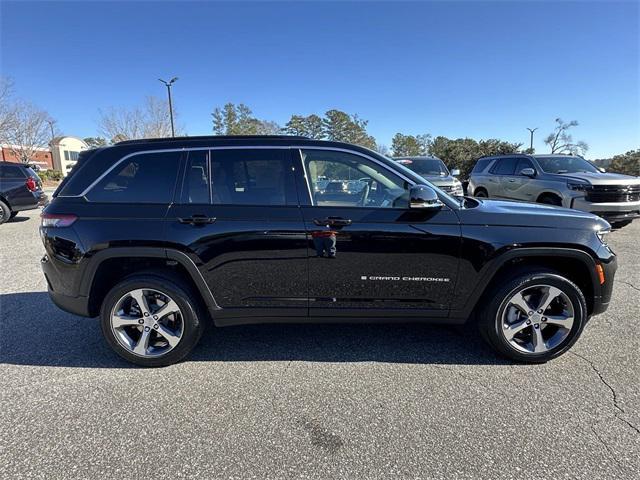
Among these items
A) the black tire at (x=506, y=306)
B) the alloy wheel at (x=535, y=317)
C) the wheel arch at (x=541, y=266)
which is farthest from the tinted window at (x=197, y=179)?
the alloy wheel at (x=535, y=317)

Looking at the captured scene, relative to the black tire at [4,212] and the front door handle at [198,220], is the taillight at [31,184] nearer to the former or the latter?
the black tire at [4,212]

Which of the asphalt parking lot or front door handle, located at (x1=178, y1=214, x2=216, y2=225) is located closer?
the asphalt parking lot

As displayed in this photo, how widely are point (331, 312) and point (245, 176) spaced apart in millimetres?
1350

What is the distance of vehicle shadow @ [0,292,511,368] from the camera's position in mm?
3115

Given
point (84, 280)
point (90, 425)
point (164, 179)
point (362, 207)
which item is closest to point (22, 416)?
point (90, 425)

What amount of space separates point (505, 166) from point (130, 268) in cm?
986

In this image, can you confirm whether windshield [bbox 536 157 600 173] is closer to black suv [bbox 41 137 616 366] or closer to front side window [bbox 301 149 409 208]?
black suv [bbox 41 137 616 366]

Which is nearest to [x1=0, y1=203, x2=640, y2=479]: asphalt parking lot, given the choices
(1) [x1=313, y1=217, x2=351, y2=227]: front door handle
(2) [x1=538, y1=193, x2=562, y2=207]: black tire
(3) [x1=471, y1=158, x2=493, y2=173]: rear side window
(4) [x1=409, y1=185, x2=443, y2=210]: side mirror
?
(1) [x1=313, y1=217, x2=351, y2=227]: front door handle

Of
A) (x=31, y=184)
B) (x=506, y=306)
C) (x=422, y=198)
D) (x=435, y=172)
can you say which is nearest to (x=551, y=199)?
(x=435, y=172)

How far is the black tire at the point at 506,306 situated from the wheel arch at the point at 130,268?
228 centimetres

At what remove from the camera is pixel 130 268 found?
10.2 ft

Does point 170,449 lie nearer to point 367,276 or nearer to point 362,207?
point 367,276

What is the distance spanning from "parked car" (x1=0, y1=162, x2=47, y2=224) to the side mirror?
12247 mm

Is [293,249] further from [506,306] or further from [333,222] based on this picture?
[506,306]
